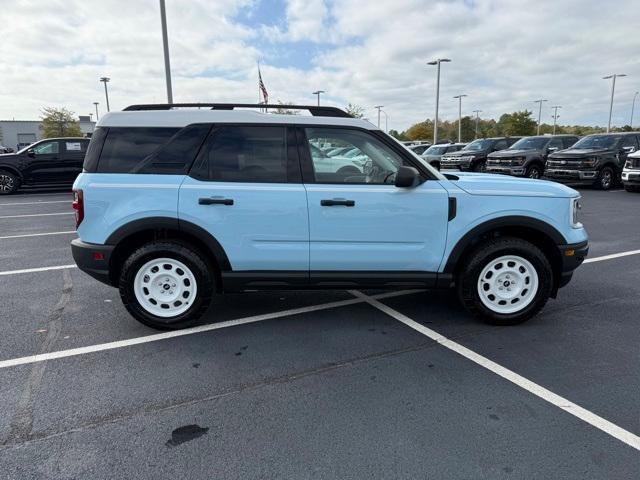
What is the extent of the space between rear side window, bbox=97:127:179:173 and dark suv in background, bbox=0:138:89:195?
12948mm

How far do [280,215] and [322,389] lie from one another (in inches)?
58.4

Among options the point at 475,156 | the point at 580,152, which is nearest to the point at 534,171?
the point at 580,152

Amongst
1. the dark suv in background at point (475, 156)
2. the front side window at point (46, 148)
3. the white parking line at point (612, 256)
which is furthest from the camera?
the dark suv in background at point (475, 156)

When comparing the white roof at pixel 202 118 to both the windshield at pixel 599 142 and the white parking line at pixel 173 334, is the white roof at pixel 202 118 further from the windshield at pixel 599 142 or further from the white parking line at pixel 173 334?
the windshield at pixel 599 142

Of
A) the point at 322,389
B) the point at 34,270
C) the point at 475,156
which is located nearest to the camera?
the point at 322,389

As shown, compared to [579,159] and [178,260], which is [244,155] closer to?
[178,260]

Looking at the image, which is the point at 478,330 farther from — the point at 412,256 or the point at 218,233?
the point at 218,233

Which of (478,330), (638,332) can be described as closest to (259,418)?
(478,330)

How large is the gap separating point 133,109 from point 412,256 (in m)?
2.80

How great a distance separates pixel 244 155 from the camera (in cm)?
404

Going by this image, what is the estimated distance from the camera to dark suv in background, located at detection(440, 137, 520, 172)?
1989cm

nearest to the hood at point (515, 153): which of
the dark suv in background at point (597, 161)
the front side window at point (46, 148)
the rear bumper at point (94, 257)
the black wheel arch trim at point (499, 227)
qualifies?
the dark suv in background at point (597, 161)

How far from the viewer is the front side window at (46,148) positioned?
15156mm

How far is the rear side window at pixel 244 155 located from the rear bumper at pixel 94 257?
1015mm
